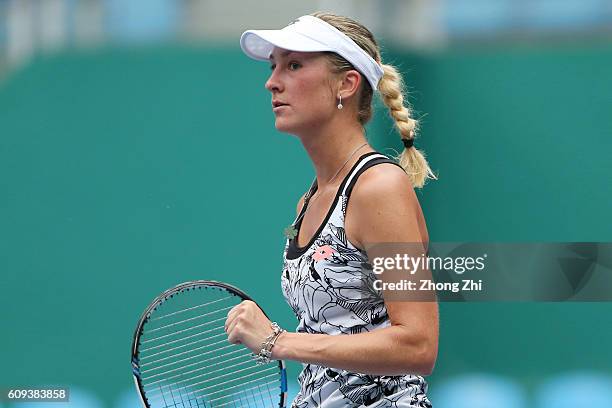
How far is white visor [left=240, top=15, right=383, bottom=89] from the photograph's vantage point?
6.06 feet

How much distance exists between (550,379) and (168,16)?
1.55m

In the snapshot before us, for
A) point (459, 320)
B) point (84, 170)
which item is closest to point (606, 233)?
point (459, 320)

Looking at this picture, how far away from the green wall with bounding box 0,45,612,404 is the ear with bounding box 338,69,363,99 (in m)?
1.29

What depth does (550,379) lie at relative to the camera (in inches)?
127

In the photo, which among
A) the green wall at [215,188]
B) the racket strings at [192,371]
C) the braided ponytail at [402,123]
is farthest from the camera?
the green wall at [215,188]

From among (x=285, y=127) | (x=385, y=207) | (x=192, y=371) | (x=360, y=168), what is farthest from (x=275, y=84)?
(x=192, y=371)

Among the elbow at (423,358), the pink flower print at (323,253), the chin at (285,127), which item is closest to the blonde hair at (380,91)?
the chin at (285,127)

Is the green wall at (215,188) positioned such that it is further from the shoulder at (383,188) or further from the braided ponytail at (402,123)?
the shoulder at (383,188)

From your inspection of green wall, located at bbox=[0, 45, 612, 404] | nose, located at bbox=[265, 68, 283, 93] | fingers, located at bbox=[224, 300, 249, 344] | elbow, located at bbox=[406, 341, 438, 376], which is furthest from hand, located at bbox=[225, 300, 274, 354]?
green wall, located at bbox=[0, 45, 612, 404]

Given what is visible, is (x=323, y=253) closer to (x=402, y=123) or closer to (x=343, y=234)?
(x=343, y=234)

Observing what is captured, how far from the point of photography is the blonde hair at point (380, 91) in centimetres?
Result: 190

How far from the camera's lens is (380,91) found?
2.02 m

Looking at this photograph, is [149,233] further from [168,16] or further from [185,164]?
[168,16]

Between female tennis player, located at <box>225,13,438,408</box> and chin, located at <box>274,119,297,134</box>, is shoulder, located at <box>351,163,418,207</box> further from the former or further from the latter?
chin, located at <box>274,119,297,134</box>
